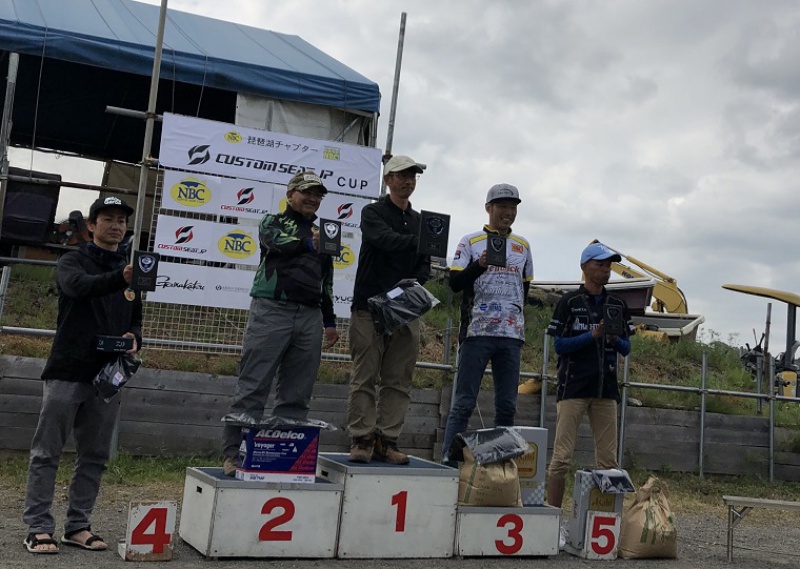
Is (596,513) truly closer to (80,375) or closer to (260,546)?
(260,546)

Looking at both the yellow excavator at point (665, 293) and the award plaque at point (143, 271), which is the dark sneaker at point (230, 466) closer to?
the award plaque at point (143, 271)

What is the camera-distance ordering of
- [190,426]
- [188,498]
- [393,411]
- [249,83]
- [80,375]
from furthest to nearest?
[249,83] → [190,426] → [393,411] → [188,498] → [80,375]

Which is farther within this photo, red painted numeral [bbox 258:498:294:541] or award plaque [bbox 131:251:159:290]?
red painted numeral [bbox 258:498:294:541]

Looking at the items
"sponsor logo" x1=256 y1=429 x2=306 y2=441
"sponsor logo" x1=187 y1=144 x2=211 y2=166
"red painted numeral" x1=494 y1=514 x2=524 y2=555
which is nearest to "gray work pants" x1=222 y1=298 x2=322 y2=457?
"sponsor logo" x1=256 y1=429 x2=306 y2=441

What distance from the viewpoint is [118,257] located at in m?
4.80

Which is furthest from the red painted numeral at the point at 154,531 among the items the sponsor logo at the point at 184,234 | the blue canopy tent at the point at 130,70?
the blue canopy tent at the point at 130,70

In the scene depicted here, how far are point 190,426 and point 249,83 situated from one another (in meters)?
4.29

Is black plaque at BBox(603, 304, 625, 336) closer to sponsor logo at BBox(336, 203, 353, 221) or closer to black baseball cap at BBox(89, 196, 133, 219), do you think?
black baseball cap at BBox(89, 196, 133, 219)

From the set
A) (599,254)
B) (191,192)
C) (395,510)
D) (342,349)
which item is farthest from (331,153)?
(395,510)

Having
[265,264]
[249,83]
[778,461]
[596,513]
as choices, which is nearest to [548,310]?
[778,461]

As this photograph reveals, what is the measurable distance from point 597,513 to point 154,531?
8.28 feet

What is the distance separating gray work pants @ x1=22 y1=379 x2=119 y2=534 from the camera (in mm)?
4504

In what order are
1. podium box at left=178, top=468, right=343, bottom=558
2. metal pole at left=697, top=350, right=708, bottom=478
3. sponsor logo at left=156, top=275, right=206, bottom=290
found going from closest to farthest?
1. podium box at left=178, top=468, right=343, bottom=558
2. sponsor logo at left=156, top=275, right=206, bottom=290
3. metal pole at left=697, top=350, right=708, bottom=478

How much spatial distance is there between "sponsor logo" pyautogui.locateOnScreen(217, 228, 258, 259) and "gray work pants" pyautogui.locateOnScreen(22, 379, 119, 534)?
11.5 feet
